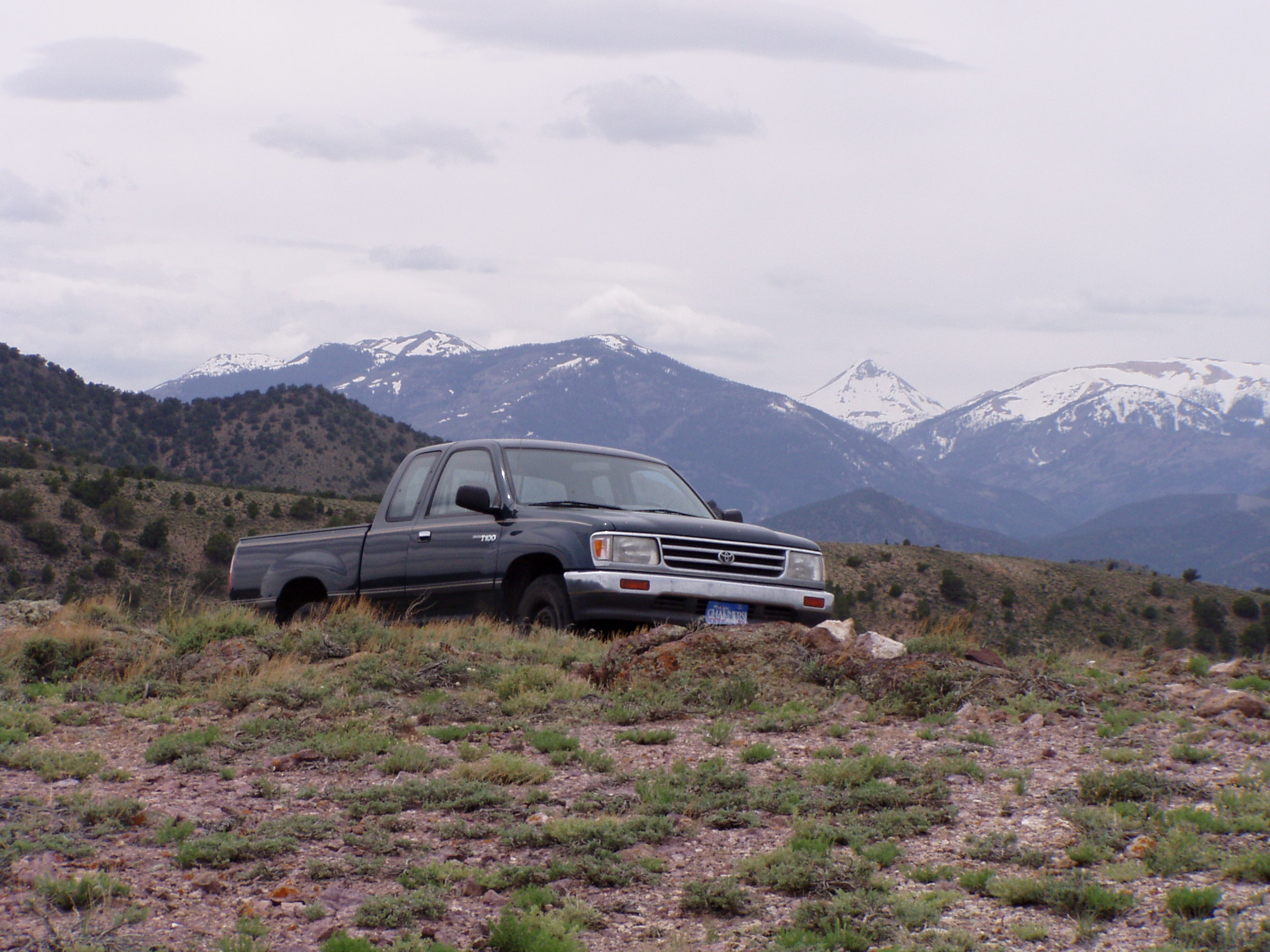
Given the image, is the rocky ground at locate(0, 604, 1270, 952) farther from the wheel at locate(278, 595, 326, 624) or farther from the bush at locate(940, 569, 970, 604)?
the bush at locate(940, 569, 970, 604)

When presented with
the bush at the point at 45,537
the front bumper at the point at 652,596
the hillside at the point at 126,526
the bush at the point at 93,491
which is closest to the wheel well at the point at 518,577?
the front bumper at the point at 652,596

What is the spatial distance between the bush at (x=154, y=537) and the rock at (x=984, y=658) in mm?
53315

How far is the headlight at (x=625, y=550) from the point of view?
8336mm

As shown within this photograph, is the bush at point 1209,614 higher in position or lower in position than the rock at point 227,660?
lower

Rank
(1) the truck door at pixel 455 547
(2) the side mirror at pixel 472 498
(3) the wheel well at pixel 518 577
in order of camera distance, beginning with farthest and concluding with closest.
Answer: (1) the truck door at pixel 455 547 < (3) the wheel well at pixel 518 577 < (2) the side mirror at pixel 472 498

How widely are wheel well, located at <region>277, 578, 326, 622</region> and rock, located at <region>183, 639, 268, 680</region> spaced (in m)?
1.78

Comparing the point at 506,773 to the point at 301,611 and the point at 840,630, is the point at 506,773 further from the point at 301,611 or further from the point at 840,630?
the point at 301,611

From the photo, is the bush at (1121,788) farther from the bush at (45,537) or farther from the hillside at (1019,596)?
the bush at (45,537)

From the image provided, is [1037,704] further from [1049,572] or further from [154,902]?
[1049,572]

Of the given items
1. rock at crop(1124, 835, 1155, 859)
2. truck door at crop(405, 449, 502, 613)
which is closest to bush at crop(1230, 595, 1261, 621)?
truck door at crop(405, 449, 502, 613)

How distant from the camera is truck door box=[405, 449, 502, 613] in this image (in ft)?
30.1

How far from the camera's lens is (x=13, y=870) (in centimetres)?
420

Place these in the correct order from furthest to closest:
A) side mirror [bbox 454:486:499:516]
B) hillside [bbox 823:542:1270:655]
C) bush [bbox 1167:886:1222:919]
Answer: hillside [bbox 823:542:1270:655] → side mirror [bbox 454:486:499:516] → bush [bbox 1167:886:1222:919]

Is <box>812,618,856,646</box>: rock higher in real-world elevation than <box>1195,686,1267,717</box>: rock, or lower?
higher
